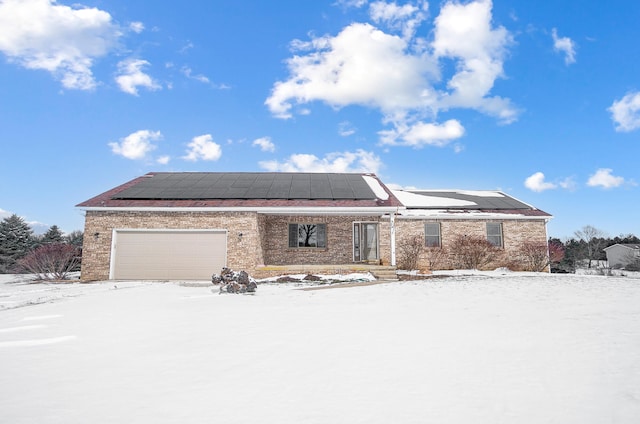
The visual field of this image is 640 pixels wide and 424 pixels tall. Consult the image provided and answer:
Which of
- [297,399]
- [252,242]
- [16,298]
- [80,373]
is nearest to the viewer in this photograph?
[297,399]

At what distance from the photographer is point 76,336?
17.3ft

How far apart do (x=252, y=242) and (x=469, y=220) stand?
34.7 feet

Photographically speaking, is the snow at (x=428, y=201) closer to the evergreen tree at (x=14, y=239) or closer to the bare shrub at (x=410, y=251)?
the bare shrub at (x=410, y=251)

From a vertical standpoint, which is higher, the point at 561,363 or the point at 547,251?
the point at 547,251

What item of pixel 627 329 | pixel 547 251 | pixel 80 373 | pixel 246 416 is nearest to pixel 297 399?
pixel 246 416

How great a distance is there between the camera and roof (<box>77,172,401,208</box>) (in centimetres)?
1445

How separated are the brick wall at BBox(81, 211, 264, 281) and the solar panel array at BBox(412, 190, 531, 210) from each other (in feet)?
33.8

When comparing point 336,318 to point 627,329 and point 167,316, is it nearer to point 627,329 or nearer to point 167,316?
point 167,316

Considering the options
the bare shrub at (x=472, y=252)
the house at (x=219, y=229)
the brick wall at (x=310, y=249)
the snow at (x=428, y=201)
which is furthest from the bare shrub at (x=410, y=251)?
the brick wall at (x=310, y=249)

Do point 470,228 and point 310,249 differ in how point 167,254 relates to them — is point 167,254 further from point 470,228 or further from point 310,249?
point 470,228

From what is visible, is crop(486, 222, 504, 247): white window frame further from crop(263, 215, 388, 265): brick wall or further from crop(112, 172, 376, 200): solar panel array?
crop(112, 172, 376, 200): solar panel array

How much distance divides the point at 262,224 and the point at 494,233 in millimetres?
11277

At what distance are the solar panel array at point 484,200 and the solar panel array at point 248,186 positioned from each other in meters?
5.01

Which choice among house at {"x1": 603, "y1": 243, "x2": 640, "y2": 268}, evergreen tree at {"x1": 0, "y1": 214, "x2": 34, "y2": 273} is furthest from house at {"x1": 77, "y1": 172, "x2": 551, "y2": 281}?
house at {"x1": 603, "y1": 243, "x2": 640, "y2": 268}
